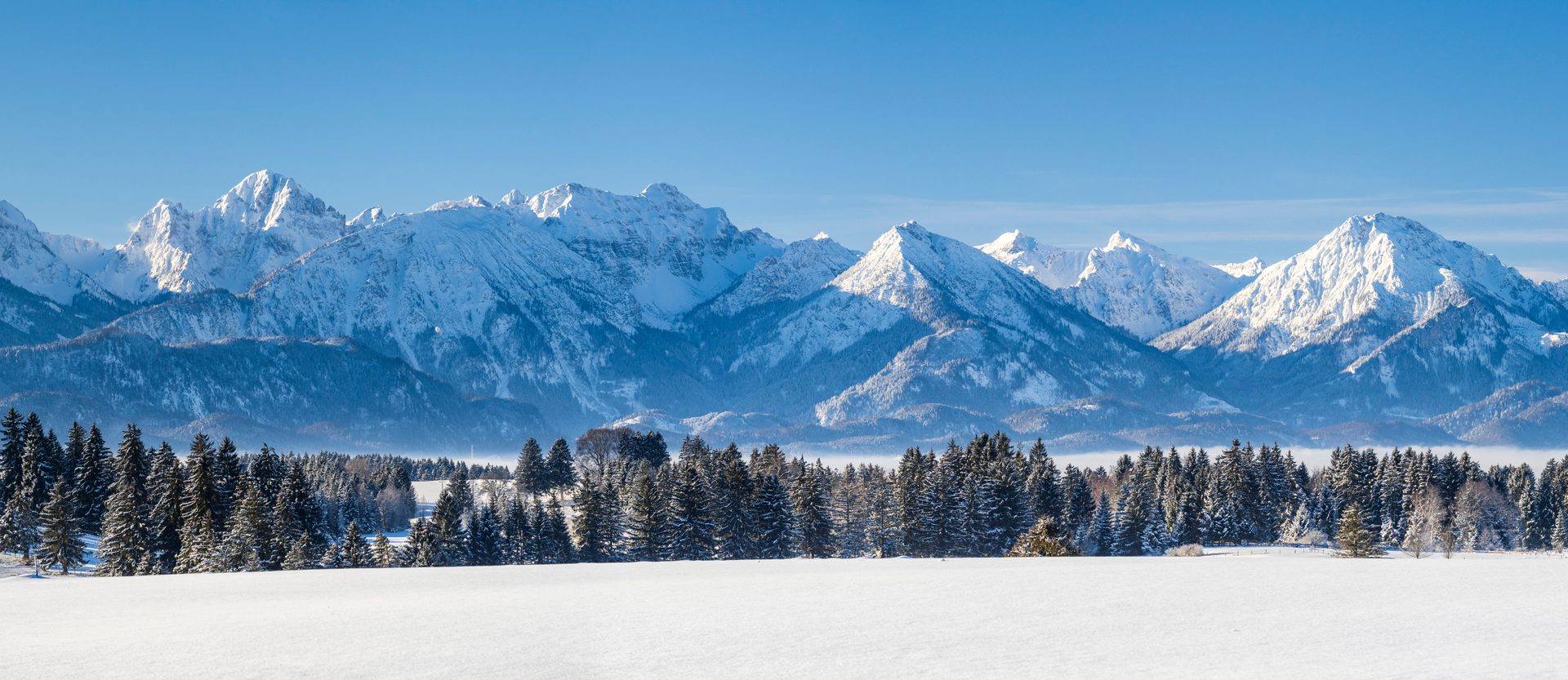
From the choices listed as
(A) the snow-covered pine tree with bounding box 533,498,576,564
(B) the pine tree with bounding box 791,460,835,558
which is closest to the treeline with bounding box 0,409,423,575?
(A) the snow-covered pine tree with bounding box 533,498,576,564

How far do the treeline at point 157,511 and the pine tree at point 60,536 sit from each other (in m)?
0.07

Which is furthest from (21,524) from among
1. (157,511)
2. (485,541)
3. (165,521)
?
(485,541)

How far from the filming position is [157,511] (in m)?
110

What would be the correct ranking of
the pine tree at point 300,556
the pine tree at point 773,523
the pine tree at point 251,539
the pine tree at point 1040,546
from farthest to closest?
the pine tree at point 773,523
the pine tree at point 1040,546
the pine tree at point 300,556
the pine tree at point 251,539

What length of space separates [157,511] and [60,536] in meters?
6.81

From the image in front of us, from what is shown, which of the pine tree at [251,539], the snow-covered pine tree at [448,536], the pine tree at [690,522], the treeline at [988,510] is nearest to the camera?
the pine tree at [251,539]

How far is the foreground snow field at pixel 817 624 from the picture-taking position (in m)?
45.2

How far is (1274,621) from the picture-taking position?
2098 inches

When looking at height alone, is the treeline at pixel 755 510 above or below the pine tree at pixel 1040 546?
above

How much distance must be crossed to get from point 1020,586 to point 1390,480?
126 meters

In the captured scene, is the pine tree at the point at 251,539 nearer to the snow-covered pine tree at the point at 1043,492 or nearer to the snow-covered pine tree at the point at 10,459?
the snow-covered pine tree at the point at 10,459

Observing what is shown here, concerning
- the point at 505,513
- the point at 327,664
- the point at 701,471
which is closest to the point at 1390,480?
the point at 701,471

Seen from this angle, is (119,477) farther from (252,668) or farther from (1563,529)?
(1563,529)

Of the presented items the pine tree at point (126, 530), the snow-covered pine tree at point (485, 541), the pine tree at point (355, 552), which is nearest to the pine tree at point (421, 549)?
the pine tree at point (355, 552)
